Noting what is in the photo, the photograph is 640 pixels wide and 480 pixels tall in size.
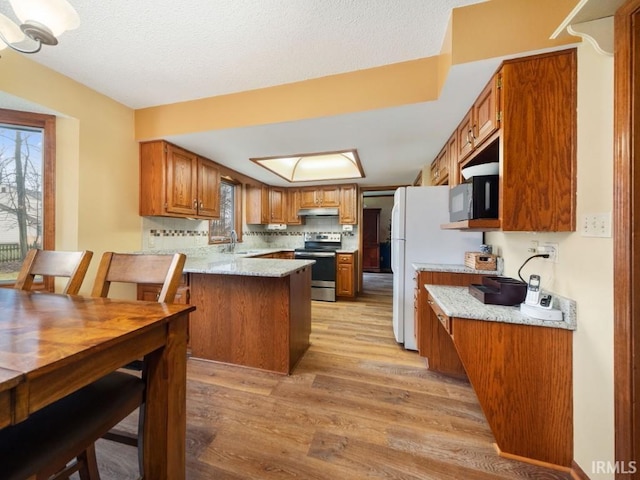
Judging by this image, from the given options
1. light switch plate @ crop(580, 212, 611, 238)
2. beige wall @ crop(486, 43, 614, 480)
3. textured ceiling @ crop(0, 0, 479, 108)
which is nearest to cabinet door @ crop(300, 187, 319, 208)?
textured ceiling @ crop(0, 0, 479, 108)

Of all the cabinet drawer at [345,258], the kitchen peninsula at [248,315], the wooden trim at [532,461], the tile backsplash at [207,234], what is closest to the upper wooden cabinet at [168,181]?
the tile backsplash at [207,234]

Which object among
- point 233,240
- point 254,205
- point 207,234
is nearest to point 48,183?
point 207,234

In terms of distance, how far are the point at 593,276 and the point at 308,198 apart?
166 inches

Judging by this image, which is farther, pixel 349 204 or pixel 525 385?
pixel 349 204

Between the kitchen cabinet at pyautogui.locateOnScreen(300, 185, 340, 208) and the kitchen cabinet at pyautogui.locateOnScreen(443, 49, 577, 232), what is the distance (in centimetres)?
344

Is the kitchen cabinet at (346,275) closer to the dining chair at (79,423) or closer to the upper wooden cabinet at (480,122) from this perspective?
the upper wooden cabinet at (480,122)

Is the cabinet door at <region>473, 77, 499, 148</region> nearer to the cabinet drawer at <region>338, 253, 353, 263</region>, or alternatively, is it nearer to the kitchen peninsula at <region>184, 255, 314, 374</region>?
the kitchen peninsula at <region>184, 255, 314, 374</region>

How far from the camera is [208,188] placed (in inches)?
130

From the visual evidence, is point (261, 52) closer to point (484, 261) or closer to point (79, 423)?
point (79, 423)

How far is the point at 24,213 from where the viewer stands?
6.84ft

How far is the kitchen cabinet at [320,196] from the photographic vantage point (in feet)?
15.7

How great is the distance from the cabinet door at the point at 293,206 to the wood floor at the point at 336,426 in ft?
10.1

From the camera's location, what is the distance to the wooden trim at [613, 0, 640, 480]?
96 centimetres

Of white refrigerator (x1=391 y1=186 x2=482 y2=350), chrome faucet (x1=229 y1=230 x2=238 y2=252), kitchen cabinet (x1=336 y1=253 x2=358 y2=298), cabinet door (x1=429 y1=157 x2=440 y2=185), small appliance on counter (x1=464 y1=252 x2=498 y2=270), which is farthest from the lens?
kitchen cabinet (x1=336 y1=253 x2=358 y2=298)
